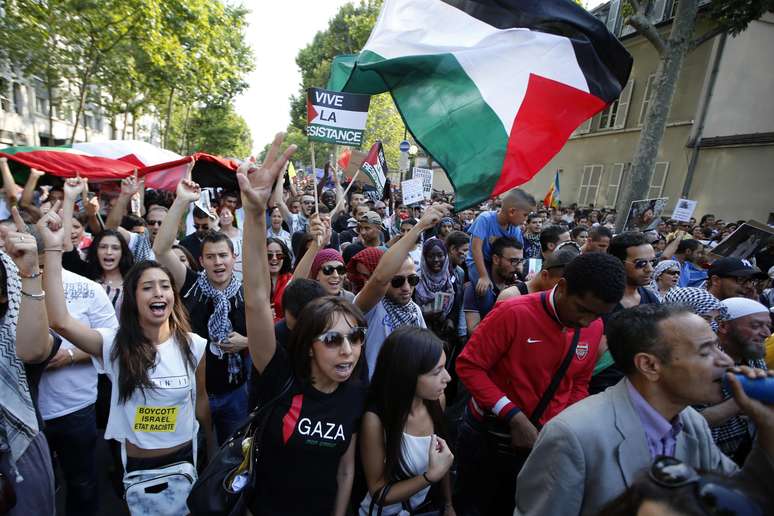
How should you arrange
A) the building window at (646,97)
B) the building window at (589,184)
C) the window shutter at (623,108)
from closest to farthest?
1. the building window at (646,97)
2. the window shutter at (623,108)
3. the building window at (589,184)

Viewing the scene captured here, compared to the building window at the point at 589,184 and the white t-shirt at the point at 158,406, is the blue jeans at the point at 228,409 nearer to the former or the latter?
the white t-shirt at the point at 158,406

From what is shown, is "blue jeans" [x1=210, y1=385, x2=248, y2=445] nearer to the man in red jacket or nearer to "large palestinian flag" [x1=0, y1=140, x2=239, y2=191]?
the man in red jacket

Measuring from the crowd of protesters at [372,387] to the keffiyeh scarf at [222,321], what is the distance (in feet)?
0.05

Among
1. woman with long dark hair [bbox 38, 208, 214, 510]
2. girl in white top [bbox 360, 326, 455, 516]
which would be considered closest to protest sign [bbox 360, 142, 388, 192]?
woman with long dark hair [bbox 38, 208, 214, 510]

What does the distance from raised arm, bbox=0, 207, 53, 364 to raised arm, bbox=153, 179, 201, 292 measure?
1.23m

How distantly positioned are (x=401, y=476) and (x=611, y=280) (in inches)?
53.2

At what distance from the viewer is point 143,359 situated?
7.25 feet

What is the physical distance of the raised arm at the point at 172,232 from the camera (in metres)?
3.19

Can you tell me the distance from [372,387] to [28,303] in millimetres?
1558

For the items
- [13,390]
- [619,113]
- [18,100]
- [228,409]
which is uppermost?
[619,113]

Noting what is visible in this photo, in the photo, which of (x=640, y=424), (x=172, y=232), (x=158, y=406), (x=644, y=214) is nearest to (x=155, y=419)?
(x=158, y=406)

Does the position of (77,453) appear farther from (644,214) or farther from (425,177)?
(644,214)

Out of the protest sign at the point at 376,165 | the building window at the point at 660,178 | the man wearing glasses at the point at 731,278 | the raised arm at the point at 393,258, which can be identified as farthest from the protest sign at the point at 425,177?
the building window at the point at 660,178

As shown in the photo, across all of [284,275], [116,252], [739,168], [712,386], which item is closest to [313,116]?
[284,275]
